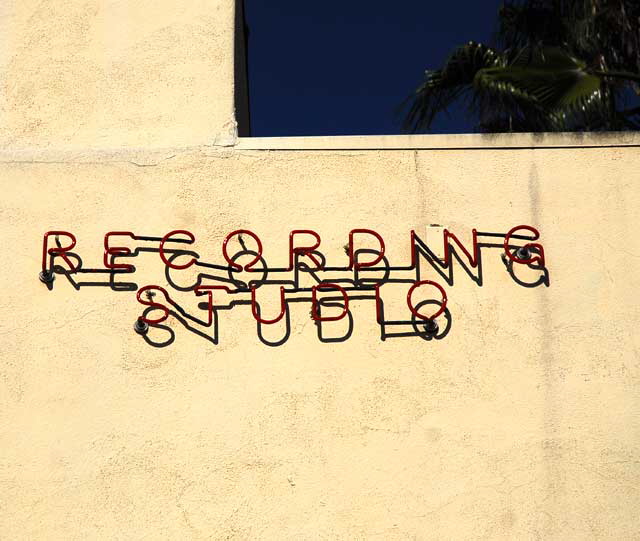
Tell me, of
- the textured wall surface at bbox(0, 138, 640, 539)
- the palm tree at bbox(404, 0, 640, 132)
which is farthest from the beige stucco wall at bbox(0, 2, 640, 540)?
the palm tree at bbox(404, 0, 640, 132)

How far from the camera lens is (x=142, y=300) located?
21.8 ft

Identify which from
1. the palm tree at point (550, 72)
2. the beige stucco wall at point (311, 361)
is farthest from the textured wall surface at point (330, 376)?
the palm tree at point (550, 72)

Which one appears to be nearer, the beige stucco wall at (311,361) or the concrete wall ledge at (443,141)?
the beige stucco wall at (311,361)

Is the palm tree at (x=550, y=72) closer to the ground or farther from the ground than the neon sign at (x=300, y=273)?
farther from the ground

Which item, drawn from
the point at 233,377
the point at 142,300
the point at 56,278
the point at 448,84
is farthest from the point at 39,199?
the point at 448,84

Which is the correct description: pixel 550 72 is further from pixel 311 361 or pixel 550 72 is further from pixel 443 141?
pixel 311 361

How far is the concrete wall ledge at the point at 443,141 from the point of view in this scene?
22.9 ft

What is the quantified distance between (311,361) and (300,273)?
653 mm

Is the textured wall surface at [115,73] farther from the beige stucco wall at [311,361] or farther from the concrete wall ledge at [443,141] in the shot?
the concrete wall ledge at [443,141]

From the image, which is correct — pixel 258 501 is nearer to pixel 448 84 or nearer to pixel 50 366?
pixel 50 366

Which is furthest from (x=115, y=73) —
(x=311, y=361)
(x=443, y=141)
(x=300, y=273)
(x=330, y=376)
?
(x=330, y=376)

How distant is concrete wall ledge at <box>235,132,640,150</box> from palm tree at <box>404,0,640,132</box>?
202 cm

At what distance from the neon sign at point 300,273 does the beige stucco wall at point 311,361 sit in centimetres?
7

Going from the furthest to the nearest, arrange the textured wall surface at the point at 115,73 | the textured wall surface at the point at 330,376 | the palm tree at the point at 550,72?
the palm tree at the point at 550,72 → the textured wall surface at the point at 115,73 → the textured wall surface at the point at 330,376
